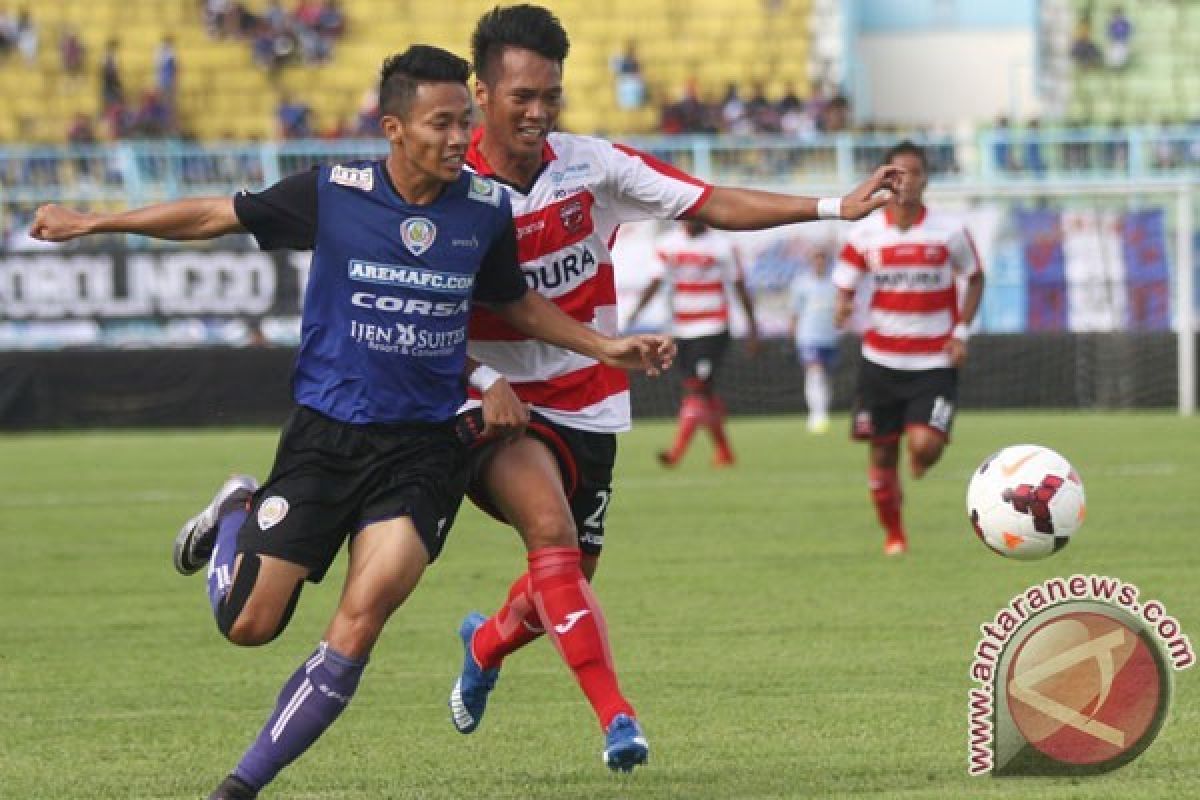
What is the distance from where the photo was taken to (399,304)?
20.2 ft

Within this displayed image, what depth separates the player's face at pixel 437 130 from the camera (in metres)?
6.07

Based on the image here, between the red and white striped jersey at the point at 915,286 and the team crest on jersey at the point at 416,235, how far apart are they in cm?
716

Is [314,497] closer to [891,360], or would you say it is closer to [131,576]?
[131,576]

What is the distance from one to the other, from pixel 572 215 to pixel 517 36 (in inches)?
23.2

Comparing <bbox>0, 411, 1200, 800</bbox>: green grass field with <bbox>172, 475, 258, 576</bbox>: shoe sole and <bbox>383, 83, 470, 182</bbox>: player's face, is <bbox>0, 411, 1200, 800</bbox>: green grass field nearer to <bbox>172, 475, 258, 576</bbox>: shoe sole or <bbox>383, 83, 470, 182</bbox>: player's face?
<bbox>172, 475, 258, 576</bbox>: shoe sole

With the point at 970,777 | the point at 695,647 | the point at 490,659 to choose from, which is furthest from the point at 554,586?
the point at 695,647

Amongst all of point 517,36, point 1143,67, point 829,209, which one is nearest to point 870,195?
point 829,209

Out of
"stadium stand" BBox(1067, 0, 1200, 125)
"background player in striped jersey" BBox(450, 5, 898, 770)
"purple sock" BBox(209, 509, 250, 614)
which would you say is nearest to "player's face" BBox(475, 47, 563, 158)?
"background player in striped jersey" BBox(450, 5, 898, 770)

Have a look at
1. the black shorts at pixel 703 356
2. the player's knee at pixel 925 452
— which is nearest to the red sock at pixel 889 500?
the player's knee at pixel 925 452

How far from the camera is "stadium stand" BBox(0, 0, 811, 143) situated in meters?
33.4

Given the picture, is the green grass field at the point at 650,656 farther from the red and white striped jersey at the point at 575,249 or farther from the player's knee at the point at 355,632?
the red and white striped jersey at the point at 575,249

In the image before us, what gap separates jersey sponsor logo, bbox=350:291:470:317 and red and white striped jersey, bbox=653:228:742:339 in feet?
45.1

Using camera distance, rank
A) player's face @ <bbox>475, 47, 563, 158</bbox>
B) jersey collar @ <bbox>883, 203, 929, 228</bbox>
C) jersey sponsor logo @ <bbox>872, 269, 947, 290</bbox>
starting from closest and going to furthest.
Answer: player's face @ <bbox>475, 47, 563, 158</bbox> < jersey sponsor logo @ <bbox>872, 269, 947, 290</bbox> < jersey collar @ <bbox>883, 203, 929, 228</bbox>

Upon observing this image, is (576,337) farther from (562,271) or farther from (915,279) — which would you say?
(915,279)
